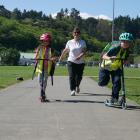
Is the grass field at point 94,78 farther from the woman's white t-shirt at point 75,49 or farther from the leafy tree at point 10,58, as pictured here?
the leafy tree at point 10,58

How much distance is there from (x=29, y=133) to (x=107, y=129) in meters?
1.35

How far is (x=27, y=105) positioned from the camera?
13.8m

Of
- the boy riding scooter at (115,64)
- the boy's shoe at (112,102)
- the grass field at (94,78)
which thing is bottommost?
the grass field at (94,78)

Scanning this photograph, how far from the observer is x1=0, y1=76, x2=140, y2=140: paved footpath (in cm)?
937

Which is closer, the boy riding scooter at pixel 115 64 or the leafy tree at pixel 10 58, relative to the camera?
the boy riding scooter at pixel 115 64

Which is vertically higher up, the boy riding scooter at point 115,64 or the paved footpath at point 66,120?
the boy riding scooter at point 115,64

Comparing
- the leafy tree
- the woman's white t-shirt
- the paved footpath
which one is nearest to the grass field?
the woman's white t-shirt

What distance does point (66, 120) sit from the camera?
11.1 metres

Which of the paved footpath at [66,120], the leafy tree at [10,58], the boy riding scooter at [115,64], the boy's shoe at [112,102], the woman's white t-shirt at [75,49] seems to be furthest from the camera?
the leafy tree at [10,58]

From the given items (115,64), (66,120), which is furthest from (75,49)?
(66,120)

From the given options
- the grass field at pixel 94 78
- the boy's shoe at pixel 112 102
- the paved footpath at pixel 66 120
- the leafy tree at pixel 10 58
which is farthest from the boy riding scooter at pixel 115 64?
the leafy tree at pixel 10 58

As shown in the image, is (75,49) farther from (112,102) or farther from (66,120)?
(66,120)

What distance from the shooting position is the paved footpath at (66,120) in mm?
9367

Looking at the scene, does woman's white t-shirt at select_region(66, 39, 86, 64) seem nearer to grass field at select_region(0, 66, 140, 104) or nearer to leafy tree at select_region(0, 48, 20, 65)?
grass field at select_region(0, 66, 140, 104)
